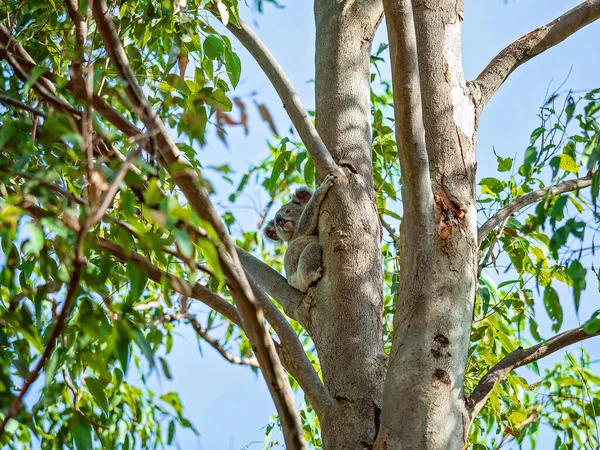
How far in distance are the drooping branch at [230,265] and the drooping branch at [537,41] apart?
5.22ft

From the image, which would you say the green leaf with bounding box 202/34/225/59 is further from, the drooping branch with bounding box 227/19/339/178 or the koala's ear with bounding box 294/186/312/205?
the koala's ear with bounding box 294/186/312/205

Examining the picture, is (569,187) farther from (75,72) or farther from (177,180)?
(75,72)

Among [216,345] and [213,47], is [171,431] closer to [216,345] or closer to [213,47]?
[213,47]

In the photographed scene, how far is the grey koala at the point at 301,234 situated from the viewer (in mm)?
2869

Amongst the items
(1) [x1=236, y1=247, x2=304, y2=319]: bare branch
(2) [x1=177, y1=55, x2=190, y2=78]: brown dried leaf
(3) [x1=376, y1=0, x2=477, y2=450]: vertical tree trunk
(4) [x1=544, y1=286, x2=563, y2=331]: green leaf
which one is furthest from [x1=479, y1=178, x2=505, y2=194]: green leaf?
(4) [x1=544, y1=286, x2=563, y2=331]: green leaf

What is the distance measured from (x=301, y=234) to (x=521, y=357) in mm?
2183

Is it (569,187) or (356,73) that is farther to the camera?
(356,73)

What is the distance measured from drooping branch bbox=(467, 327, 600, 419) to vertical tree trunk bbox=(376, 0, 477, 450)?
125 mm

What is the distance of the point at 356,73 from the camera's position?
9.80 ft

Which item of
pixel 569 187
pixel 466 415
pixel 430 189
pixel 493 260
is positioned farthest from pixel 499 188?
pixel 466 415

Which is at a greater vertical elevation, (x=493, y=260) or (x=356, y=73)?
(x=356, y=73)

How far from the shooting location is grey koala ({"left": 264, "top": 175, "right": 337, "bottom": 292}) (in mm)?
2869

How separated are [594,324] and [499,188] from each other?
1.45 m

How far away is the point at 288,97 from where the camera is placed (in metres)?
2.72
